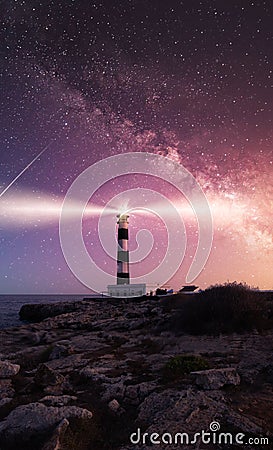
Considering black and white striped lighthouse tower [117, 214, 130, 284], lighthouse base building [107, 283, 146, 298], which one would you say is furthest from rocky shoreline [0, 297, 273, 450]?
black and white striped lighthouse tower [117, 214, 130, 284]

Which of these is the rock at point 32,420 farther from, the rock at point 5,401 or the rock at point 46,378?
the rock at point 46,378

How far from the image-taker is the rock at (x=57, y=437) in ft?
16.2

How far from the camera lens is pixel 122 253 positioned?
191ft

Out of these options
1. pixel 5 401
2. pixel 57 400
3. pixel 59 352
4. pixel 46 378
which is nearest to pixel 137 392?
pixel 57 400

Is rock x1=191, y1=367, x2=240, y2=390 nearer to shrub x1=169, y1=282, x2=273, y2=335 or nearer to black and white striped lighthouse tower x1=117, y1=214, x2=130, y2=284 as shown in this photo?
shrub x1=169, y1=282, x2=273, y2=335

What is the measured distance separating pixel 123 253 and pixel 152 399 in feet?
170

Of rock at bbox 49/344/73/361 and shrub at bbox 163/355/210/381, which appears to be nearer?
shrub at bbox 163/355/210/381

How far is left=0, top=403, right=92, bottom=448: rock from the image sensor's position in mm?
5504

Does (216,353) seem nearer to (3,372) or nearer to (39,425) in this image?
(39,425)

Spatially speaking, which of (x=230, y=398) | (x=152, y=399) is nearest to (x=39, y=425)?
(x=152, y=399)

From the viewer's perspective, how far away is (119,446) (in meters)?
5.23

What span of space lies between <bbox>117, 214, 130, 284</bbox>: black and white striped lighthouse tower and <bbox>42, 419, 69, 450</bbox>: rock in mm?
52342

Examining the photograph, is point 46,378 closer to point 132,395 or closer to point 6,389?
point 6,389

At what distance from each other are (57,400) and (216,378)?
369cm
